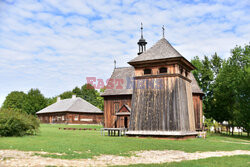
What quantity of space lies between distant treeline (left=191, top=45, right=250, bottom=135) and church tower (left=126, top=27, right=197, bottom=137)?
30.9ft

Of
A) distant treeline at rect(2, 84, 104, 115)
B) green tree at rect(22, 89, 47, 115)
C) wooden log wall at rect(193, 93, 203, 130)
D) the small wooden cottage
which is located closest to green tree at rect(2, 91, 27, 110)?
distant treeline at rect(2, 84, 104, 115)

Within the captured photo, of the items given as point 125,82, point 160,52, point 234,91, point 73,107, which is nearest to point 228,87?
point 234,91

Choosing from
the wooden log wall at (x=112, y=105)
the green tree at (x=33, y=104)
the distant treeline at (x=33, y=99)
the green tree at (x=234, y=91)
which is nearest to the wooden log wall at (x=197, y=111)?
the green tree at (x=234, y=91)

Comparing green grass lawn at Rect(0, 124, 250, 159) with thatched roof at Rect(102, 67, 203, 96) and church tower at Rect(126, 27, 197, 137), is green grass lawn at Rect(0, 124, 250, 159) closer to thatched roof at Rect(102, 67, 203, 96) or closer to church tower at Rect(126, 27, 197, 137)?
church tower at Rect(126, 27, 197, 137)

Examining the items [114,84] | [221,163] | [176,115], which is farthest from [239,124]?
[221,163]

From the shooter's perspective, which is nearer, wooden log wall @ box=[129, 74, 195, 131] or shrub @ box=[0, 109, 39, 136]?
shrub @ box=[0, 109, 39, 136]

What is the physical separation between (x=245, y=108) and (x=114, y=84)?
695 inches

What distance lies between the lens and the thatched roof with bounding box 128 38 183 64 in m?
→ 23.7

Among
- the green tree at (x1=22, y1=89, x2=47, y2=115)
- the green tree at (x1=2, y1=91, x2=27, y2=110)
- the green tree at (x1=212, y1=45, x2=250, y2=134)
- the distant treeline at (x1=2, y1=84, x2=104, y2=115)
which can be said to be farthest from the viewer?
the green tree at (x1=2, y1=91, x2=27, y2=110)

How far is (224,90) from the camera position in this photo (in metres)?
42.5

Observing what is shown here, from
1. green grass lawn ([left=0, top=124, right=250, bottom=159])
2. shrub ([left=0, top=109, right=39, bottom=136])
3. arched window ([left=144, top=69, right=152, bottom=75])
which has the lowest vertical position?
green grass lawn ([left=0, top=124, right=250, bottom=159])

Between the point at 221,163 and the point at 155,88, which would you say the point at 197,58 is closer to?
the point at 155,88

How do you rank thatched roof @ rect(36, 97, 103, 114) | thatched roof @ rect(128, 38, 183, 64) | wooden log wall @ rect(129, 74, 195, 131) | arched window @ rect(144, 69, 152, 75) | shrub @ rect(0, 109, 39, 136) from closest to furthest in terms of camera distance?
shrub @ rect(0, 109, 39, 136) < wooden log wall @ rect(129, 74, 195, 131) < thatched roof @ rect(128, 38, 183, 64) < arched window @ rect(144, 69, 152, 75) < thatched roof @ rect(36, 97, 103, 114)

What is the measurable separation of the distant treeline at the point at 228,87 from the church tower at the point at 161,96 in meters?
9.41
